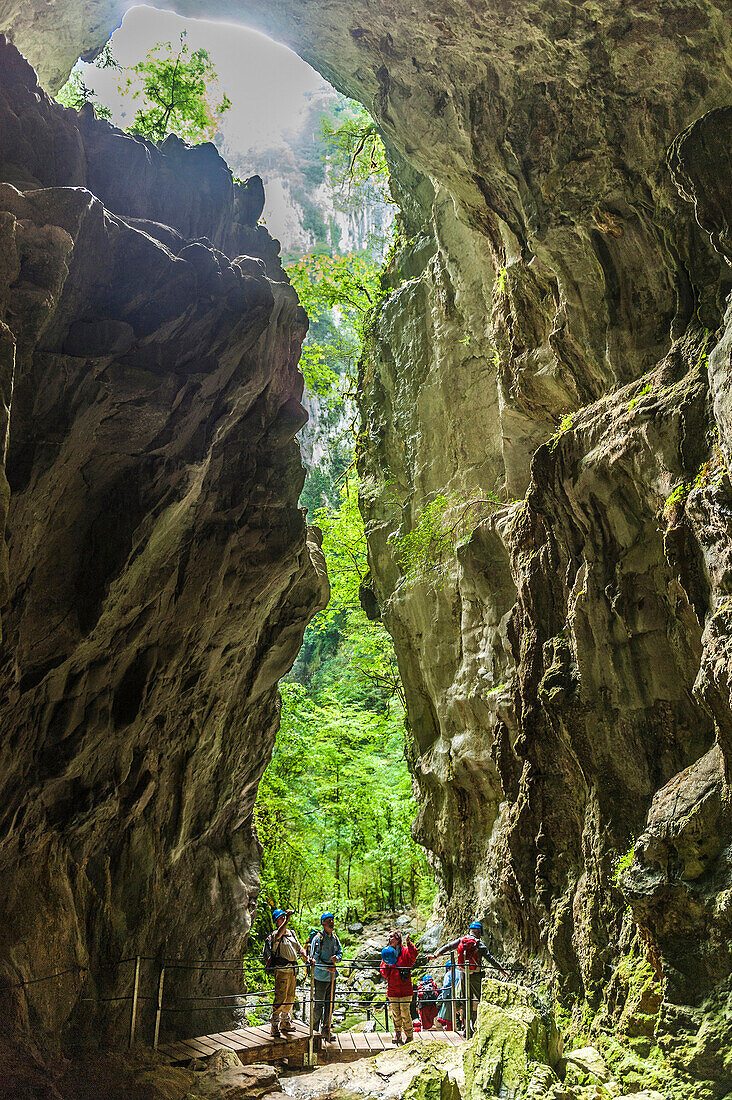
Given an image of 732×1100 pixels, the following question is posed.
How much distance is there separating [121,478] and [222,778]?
702 cm

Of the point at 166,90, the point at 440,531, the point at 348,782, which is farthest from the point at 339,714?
the point at 166,90

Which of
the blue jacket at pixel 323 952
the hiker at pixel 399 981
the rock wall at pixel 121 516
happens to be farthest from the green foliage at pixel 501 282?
the blue jacket at pixel 323 952

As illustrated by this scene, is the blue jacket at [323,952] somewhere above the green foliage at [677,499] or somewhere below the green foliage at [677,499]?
below

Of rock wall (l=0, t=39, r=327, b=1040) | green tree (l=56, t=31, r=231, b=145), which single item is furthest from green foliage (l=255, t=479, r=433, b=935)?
green tree (l=56, t=31, r=231, b=145)

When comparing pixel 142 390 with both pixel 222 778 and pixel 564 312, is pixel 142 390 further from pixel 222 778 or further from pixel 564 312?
pixel 222 778

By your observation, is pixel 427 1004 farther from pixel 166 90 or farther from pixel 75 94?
pixel 75 94

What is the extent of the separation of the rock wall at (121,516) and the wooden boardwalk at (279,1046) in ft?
3.40

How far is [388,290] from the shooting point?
2091 centimetres

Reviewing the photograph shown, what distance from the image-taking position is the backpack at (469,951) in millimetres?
10945

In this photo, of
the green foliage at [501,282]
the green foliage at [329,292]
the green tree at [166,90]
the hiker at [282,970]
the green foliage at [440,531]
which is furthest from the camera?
the green foliage at [329,292]

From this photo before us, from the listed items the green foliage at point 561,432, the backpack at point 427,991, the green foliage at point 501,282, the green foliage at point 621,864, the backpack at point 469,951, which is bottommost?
the backpack at point 427,991

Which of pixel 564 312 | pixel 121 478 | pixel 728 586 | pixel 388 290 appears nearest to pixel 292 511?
pixel 121 478

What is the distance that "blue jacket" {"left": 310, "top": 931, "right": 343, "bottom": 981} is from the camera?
35.9 feet

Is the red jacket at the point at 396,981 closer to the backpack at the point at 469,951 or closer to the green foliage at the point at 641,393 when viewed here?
the backpack at the point at 469,951
